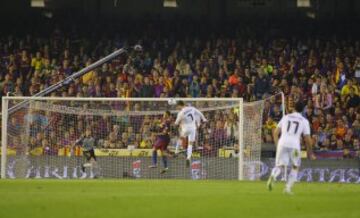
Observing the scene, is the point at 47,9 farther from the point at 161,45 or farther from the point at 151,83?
the point at 151,83

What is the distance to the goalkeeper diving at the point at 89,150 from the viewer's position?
2745 cm

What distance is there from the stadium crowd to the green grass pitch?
871 cm

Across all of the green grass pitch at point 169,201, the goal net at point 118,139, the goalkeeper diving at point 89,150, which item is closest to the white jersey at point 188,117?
the goal net at point 118,139

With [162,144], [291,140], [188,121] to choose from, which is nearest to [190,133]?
[188,121]

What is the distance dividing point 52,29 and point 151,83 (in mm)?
8433

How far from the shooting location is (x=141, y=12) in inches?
1631

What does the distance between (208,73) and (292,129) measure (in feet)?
49.8

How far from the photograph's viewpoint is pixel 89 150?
27422mm

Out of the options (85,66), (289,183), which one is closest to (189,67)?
(85,66)

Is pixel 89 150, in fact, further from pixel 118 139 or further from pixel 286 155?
pixel 286 155

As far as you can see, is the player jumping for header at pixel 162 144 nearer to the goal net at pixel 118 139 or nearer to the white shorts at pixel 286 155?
the goal net at pixel 118 139

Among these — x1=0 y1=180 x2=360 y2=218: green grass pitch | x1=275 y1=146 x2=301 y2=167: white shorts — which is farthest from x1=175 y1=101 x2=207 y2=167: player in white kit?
x1=275 y1=146 x2=301 y2=167: white shorts

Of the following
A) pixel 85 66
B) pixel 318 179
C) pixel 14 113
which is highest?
pixel 85 66

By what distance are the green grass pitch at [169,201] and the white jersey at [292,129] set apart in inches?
42.3
